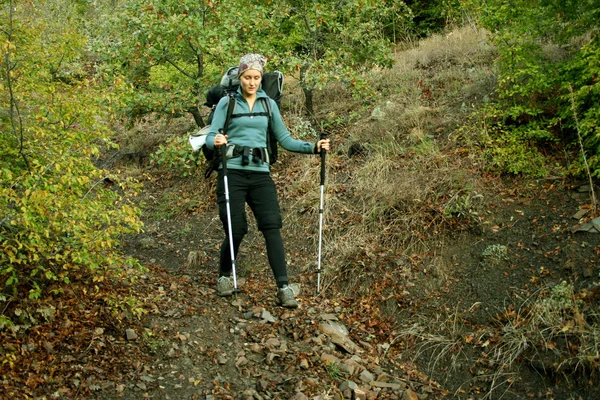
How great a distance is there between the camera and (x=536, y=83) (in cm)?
739

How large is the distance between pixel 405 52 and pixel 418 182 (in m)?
6.20

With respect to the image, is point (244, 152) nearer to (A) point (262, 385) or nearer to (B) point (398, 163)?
(A) point (262, 385)

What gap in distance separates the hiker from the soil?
70 cm

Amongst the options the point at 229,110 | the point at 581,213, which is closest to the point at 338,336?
the point at 229,110

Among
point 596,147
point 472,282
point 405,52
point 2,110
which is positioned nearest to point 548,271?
point 472,282

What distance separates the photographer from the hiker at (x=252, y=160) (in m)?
5.69

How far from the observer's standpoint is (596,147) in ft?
22.9

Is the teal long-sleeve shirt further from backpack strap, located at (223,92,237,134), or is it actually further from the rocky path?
the rocky path

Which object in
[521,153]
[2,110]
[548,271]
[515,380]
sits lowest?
[515,380]

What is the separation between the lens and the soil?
15.9ft

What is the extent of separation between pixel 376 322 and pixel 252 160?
2.33 metres

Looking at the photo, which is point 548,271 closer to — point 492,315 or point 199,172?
point 492,315

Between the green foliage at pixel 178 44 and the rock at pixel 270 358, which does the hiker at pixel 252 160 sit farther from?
the green foliage at pixel 178 44

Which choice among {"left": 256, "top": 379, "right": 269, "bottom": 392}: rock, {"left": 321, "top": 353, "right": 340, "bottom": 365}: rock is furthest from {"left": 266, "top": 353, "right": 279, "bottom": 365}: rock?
{"left": 321, "top": 353, "right": 340, "bottom": 365}: rock
